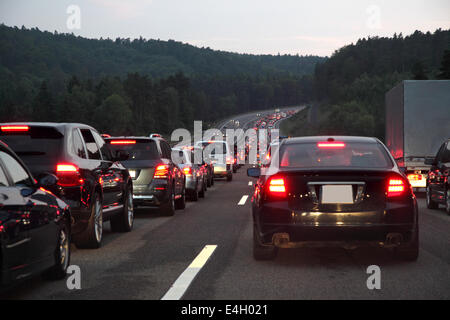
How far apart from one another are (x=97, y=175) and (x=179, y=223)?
3.83m

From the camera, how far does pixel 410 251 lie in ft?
26.0

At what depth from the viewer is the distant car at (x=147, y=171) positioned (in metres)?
14.1

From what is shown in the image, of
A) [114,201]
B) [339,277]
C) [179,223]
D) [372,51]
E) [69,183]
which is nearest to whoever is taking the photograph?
[339,277]

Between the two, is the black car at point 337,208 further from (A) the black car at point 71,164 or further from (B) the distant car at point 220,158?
(B) the distant car at point 220,158

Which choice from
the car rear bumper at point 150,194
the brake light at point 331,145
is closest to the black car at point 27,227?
the brake light at point 331,145

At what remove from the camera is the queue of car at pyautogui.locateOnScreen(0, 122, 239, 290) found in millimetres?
5840

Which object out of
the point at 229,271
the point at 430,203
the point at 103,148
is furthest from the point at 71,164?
the point at 430,203

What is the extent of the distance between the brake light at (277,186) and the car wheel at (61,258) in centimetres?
224

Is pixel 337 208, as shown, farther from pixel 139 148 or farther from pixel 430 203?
pixel 430 203

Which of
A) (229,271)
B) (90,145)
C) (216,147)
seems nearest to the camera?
(229,271)

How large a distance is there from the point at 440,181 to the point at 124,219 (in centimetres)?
777
